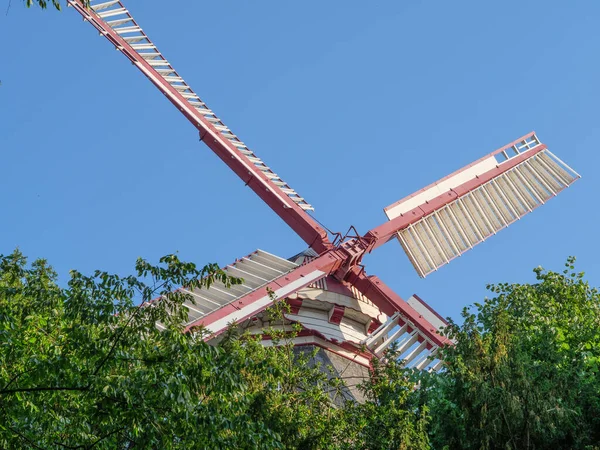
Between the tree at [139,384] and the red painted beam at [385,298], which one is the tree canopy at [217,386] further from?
the red painted beam at [385,298]

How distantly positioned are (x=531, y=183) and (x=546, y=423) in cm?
2024

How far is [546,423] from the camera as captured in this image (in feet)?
61.5

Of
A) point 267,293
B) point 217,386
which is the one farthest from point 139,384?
point 267,293

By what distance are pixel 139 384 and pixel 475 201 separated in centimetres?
2282

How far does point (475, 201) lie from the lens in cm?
3609

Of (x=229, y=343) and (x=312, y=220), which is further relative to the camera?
(x=312, y=220)

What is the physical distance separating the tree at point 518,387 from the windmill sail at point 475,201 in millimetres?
7974

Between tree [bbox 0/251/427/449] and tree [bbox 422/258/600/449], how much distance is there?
1214 millimetres

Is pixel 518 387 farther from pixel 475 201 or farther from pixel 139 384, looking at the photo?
pixel 475 201

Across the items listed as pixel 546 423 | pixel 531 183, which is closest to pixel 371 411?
pixel 546 423

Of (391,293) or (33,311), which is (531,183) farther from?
(33,311)

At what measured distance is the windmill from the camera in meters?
29.9

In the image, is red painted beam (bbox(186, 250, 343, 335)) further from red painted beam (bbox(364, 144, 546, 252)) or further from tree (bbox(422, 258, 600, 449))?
tree (bbox(422, 258, 600, 449))

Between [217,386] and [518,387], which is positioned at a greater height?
[217,386]
